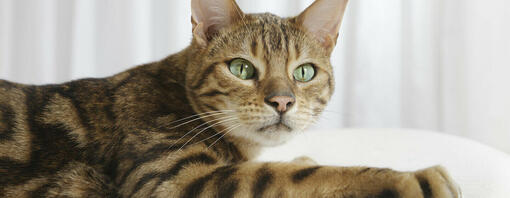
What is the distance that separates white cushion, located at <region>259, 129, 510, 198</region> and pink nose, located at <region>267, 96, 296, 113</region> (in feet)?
1.81

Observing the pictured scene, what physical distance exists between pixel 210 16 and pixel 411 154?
98 centimetres

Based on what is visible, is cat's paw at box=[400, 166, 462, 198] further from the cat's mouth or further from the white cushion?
the white cushion

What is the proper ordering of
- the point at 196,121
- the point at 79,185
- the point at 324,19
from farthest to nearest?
the point at 324,19, the point at 196,121, the point at 79,185

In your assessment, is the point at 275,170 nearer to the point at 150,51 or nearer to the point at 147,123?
the point at 147,123

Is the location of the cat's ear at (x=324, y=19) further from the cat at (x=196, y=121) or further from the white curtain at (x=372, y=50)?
the white curtain at (x=372, y=50)

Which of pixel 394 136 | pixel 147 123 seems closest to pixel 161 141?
pixel 147 123

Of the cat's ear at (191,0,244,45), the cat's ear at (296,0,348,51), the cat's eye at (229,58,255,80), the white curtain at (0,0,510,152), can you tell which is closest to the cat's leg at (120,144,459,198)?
the cat's eye at (229,58,255,80)

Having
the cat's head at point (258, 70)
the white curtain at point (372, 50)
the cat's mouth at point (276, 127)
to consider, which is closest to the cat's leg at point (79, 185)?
the cat's head at point (258, 70)

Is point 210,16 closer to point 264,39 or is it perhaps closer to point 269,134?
point 264,39

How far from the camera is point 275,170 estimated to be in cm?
103

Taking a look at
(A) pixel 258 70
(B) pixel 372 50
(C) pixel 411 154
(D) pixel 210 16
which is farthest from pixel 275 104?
(B) pixel 372 50

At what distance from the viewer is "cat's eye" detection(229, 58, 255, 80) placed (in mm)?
1264

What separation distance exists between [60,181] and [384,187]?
78 centimetres

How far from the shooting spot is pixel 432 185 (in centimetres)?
92
